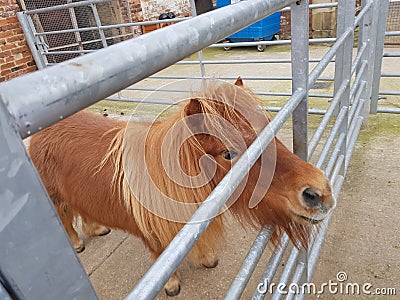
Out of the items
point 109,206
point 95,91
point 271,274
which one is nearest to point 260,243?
point 271,274

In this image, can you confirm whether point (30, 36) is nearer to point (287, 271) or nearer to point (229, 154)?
point (229, 154)

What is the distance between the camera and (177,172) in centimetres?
121

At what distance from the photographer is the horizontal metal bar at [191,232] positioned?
46cm

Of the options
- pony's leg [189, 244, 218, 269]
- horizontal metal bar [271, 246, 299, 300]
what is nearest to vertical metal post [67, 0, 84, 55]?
pony's leg [189, 244, 218, 269]

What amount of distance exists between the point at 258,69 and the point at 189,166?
14.8ft

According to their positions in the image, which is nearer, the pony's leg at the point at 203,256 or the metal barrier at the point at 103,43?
the pony's leg at the point at 203,256

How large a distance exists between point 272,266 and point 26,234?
3.09ft

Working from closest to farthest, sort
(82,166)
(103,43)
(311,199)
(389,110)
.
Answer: (311,199) < (82,166) < (389,110) < (103,43)

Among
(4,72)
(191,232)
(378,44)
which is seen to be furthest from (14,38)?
(191,232)

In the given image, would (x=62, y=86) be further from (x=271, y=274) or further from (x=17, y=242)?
(x=271, y=274)

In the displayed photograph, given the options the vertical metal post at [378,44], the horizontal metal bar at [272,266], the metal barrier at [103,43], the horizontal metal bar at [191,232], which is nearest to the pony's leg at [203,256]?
the horizontal metal bar at [272,266]

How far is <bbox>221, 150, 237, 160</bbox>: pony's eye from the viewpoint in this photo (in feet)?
3.24

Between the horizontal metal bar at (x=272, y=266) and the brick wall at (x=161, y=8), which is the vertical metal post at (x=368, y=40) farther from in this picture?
the brick wall at (x=161, y=8)

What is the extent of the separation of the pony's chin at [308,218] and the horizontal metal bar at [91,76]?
0.66 meters
